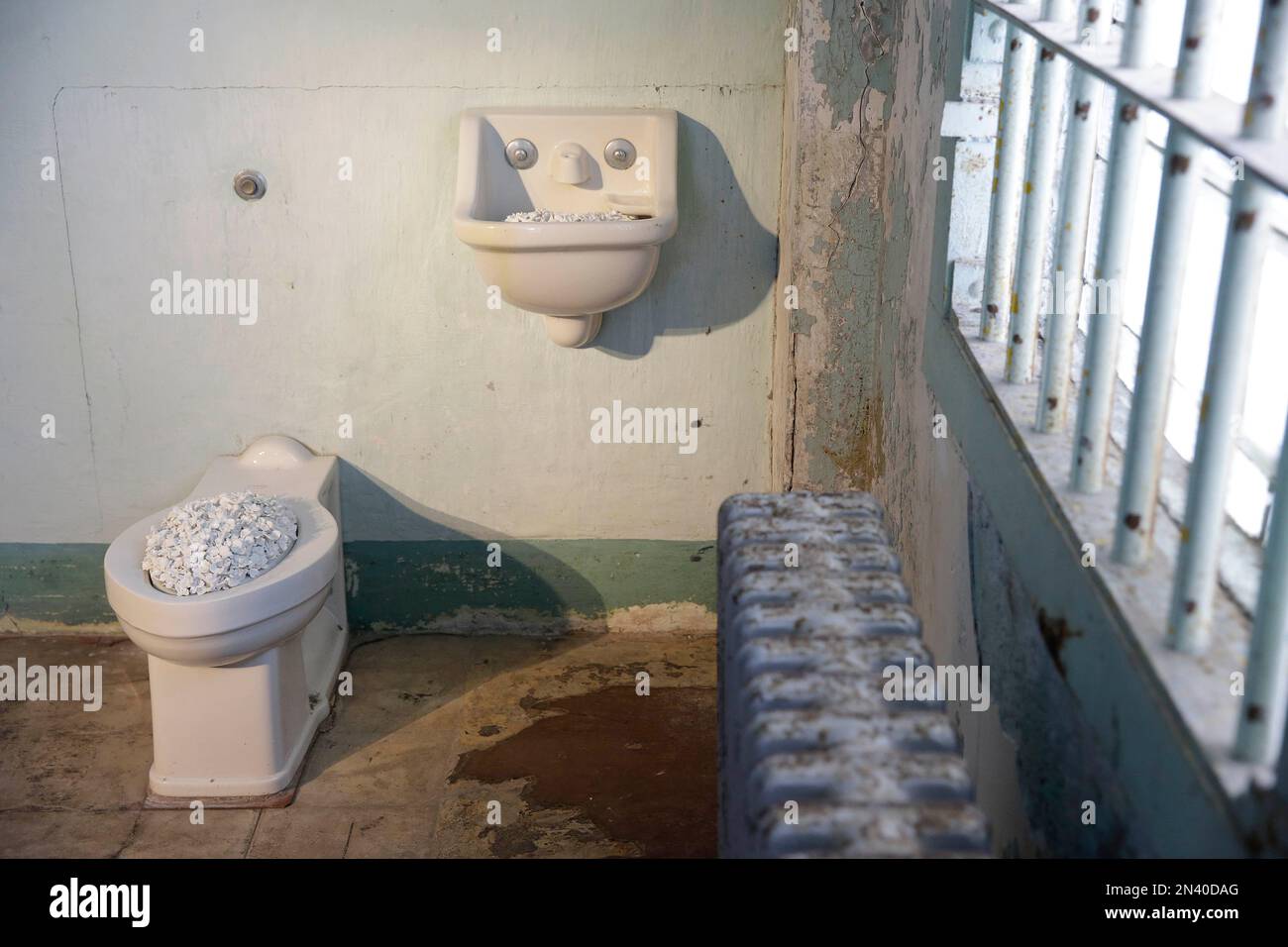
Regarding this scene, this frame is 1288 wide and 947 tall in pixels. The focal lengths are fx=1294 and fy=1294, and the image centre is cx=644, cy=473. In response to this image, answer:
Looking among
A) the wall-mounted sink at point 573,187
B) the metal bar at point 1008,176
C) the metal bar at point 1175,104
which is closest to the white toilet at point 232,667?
the wall-mounted sink at point 573,187

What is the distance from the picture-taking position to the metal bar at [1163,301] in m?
1.11

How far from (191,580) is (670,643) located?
122 cm

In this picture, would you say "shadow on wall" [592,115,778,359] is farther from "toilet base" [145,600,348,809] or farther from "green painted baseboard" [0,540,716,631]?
"toilet base" [145,600,348,809]

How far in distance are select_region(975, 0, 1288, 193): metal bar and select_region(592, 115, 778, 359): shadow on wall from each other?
1339 mm

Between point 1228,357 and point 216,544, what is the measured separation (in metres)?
1.90

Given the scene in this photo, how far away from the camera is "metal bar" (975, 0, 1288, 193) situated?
94 centimetres

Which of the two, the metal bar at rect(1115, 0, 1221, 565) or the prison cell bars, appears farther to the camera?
the metal bar at rect(1115, 0, 1221, 565)

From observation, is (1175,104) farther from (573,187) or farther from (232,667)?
(232,667)

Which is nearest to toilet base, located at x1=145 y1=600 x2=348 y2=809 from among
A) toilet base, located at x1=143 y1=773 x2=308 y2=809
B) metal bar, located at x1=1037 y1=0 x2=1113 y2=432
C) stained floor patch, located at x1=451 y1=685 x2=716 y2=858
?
toilet base, located at x1=143 y1=773 x2=308 y2=809

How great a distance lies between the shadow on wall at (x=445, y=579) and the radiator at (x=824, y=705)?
5.02 feet

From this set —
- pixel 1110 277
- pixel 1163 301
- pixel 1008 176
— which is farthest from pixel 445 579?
pixel 1163 301

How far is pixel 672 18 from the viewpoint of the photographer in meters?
2.74

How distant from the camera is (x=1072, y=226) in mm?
1484
